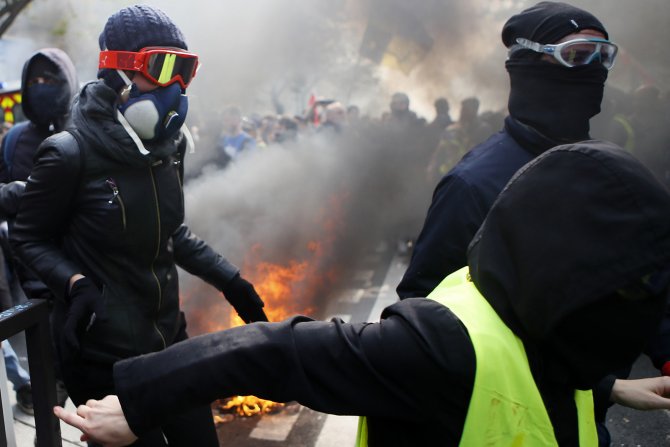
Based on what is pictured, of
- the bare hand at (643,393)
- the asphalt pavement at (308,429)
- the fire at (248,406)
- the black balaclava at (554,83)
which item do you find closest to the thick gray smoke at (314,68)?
the fire at (248,406)

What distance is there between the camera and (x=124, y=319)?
215cm

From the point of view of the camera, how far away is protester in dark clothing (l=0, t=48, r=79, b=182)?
11.0 feet

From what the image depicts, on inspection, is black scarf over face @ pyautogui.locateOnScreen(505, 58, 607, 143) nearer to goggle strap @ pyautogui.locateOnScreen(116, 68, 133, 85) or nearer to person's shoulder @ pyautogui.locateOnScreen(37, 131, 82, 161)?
goggle strap @ pyautogui.locateOnScreen(116, 68, 133, 85)

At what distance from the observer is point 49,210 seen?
2.08 metres

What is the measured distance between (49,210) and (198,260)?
27.9 inches

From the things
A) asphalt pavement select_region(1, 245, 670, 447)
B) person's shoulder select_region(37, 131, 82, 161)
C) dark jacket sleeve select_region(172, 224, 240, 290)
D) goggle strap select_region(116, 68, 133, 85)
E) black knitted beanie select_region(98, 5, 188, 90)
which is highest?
black knitted beanie select_region(98, 5, 188, 90)

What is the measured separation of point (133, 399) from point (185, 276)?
4816 mm

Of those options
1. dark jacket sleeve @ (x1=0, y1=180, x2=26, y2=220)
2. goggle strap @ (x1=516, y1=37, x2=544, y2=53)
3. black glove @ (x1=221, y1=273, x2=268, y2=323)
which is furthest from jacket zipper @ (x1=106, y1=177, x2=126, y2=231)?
goggle strap @ (x1=516, y1=37, x2=544, y2=53)

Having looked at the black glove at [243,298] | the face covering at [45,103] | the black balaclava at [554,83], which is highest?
the black balaclava at [554,83]

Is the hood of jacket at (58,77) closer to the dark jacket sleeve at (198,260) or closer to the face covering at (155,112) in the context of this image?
the dark jacket sleeve at (198,260)

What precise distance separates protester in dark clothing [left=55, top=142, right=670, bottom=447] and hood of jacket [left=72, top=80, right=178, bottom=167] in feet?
3.51

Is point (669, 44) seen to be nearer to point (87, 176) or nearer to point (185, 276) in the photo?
point (185, 276)

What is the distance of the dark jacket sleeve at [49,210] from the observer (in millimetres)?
2031

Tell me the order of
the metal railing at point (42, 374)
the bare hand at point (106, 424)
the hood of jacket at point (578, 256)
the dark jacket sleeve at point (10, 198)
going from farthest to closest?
1. the dark jacket sleeve at point (10, 198)
2. the metal railing at point (42, 374)
3. the bare hand at point (106, 424)
4. the hood of jacket at point (578, 256)
